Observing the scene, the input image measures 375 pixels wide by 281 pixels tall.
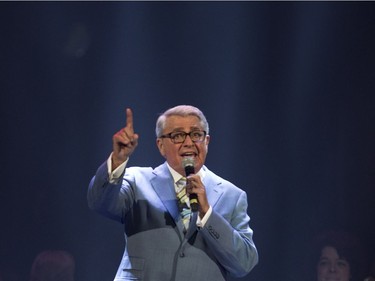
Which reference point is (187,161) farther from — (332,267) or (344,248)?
(344,248)

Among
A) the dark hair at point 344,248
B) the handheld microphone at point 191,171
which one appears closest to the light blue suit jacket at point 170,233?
the handheld microphone at point 191,171

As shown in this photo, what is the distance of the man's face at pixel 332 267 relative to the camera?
159 inches

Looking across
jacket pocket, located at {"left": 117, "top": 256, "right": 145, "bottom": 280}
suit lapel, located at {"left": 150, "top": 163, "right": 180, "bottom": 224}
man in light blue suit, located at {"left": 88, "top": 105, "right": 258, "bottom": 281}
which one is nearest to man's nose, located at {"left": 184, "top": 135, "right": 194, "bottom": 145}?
man in light blue suit, located at {"left": 88, "top": 105, "right": 258, "bottom": 281}

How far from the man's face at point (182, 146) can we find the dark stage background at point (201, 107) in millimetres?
1349

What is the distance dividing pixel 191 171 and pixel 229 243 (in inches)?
12.0

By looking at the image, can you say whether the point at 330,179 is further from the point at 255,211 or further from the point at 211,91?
the point at 211,91

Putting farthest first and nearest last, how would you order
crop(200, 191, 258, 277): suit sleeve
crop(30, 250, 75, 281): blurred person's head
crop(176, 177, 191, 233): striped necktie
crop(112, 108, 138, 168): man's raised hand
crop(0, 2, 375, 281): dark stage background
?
crop(0, 2, 375, 281): dark stage background → crop(30, 250, 75, 281): blurred person's head → crop(176, 177, 191, 233): striped necktie → crop(200, 191, 258, 277): suit sleeve → crop(112, 108, 138, 168): man's raised hand

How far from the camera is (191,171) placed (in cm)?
275

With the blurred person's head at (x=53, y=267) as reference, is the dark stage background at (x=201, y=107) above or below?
above

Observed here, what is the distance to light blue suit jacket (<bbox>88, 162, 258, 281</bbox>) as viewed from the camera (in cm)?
272

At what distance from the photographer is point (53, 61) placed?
427 centimetres

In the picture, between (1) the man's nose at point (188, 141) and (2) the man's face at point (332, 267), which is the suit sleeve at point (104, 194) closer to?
(1) the man's nose at point (188, 141)

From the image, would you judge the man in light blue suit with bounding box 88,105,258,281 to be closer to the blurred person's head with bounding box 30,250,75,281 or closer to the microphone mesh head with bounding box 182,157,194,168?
the microphone mesh head with bounding box 182,157,194,168

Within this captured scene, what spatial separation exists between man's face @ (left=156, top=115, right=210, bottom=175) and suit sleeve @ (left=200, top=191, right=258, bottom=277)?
217mm
